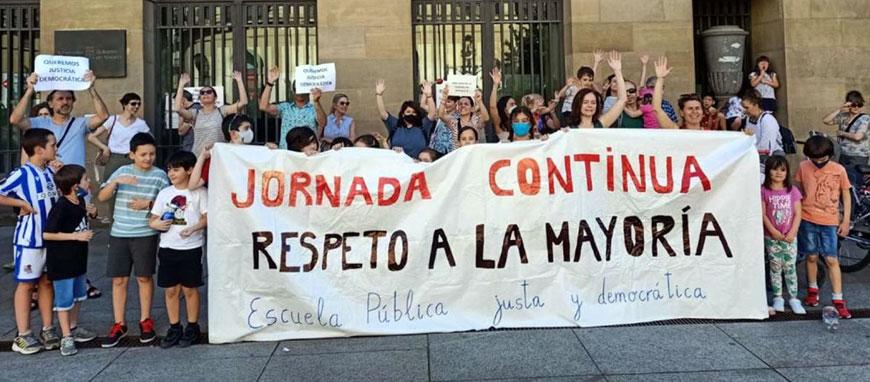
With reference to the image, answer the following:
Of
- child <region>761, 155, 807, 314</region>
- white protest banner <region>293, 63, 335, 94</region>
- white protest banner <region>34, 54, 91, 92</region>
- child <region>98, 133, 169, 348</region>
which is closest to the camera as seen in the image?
child <region>98, 133, 169, 348</region>

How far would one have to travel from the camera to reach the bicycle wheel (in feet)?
22.3

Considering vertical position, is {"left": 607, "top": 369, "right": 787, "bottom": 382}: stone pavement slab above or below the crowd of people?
below

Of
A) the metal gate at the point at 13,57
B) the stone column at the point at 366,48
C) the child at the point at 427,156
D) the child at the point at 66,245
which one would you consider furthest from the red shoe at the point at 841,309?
the metal gate at the point at 13,57

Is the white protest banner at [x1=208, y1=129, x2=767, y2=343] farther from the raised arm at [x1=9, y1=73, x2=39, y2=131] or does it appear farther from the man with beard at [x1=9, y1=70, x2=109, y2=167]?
the raised arm at [x1=9, y1=73, x2=39, y2=131]

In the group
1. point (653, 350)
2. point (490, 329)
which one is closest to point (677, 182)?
point (653, 350)

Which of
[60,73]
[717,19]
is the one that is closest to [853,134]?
[717,19]

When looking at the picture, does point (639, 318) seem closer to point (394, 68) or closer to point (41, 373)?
point (41, 373)

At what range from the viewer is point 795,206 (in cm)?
554

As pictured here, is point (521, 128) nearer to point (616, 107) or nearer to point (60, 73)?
point (616, 107)

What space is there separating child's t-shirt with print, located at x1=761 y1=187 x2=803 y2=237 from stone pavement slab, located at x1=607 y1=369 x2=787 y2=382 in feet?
5.79

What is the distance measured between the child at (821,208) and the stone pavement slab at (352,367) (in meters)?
3.59

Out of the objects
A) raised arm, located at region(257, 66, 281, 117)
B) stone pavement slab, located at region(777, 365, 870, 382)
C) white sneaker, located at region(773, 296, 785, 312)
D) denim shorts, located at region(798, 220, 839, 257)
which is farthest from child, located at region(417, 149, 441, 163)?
denim shorts, located at region(798, 220, 839, 257)

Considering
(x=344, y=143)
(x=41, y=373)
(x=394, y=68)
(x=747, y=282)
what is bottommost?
(x=41, y=373)

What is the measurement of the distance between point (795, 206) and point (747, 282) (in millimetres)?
812
